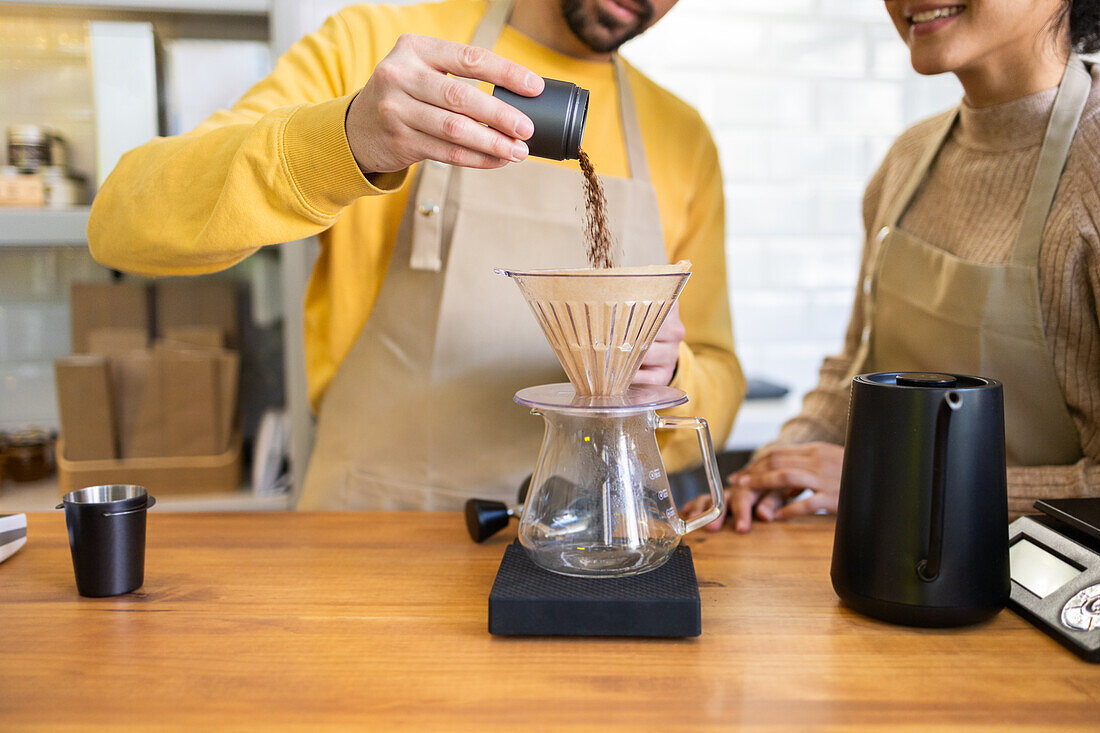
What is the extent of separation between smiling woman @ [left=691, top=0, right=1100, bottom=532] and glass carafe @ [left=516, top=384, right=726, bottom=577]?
28 centimetres

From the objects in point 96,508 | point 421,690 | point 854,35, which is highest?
point 854,35

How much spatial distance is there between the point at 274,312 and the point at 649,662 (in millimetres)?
1492

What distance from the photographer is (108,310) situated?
1.89 m

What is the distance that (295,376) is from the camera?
1895 millimetres

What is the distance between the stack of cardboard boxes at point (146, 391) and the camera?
6.12 ft

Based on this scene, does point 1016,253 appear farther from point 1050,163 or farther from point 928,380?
point 928,380

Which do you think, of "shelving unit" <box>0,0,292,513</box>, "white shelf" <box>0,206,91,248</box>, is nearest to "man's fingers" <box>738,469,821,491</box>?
"shelving unit" <box>0,0,292,513</box>

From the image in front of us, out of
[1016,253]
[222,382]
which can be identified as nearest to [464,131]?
[1016,253]

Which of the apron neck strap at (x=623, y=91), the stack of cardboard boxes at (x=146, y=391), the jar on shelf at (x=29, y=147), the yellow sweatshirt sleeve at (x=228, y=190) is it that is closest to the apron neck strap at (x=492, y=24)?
the apron neck strap at (x=623, y=91)

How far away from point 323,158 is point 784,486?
0.72 m

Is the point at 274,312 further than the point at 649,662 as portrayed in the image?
Yes

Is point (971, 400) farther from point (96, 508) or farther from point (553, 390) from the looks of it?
point (96, 508)

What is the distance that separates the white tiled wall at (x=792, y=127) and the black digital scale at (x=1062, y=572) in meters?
1.58

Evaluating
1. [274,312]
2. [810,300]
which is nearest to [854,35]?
[810,300]
